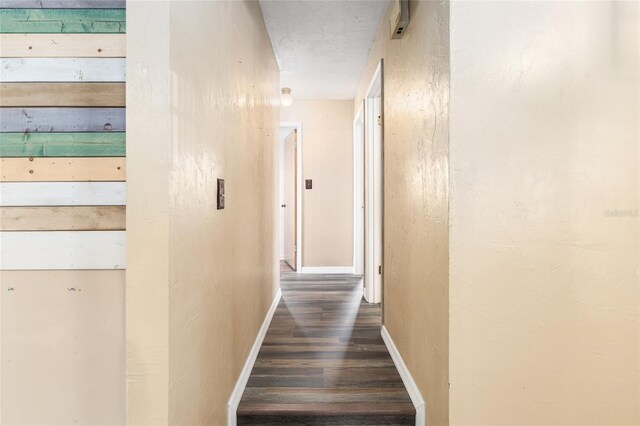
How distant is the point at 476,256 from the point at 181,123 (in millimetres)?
1057

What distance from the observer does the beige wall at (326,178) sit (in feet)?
14.2

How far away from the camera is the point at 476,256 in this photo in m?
1.16

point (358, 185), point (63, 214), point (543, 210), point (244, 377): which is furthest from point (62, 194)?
point (358, 185)

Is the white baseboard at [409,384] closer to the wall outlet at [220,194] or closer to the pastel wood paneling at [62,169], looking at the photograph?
the wall outlet at [220,194]

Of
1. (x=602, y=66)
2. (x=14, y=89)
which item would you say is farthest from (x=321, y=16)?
(x=14, y=89)

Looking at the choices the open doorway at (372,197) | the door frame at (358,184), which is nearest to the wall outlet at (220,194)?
the open doorway at (372,197)

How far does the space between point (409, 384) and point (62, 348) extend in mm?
1448

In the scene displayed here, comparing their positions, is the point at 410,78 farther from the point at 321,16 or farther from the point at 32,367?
the point at 32,367

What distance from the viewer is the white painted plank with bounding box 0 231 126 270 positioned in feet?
3.43

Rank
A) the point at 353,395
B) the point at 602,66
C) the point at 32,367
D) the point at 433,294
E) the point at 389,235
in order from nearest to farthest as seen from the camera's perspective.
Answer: the point at 32,367 < the point at 602,66 < the point at 433,294 < the point at 353,395 < the point at 389,235

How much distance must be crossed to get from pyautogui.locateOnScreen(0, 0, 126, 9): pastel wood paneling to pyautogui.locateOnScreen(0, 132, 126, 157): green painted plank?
411mm

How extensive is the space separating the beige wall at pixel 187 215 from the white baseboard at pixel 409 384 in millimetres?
844

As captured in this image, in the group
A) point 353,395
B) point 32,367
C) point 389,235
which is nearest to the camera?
point 32,367

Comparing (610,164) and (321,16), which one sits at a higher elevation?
(321,16)
